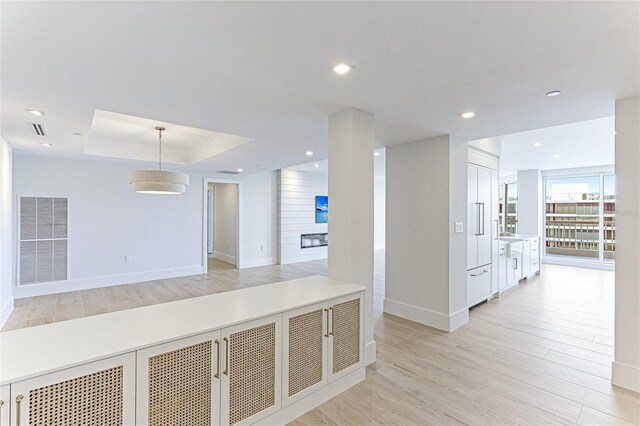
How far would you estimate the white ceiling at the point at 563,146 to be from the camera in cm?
448

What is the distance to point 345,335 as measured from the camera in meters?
2.53

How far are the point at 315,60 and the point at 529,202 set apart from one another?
8956mm

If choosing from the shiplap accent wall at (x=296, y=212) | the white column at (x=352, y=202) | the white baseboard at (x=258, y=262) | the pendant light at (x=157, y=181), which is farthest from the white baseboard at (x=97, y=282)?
the white column at (x=352, y=202)

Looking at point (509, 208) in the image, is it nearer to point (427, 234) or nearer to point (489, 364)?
point (427, 234)

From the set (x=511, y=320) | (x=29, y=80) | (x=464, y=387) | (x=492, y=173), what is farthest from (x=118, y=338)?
(x=492, y=173)

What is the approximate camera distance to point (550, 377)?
106 inches

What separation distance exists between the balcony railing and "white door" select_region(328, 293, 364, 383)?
856cm

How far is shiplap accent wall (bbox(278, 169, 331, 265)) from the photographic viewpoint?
8.58m

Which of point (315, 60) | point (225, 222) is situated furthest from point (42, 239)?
point (315, 60)

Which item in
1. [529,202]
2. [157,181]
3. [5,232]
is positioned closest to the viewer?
[157,181]

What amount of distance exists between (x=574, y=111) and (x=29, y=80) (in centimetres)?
465

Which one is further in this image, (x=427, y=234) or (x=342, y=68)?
(x=427, y=234)

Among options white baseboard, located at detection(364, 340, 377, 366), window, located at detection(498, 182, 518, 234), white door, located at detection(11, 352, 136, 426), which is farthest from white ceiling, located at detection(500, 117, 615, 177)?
white door, located at detection(11, 352, 136, 426)

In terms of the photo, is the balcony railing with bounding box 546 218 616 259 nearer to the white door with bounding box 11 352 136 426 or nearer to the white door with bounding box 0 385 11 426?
the white door with bounding box 11 352 136 426
